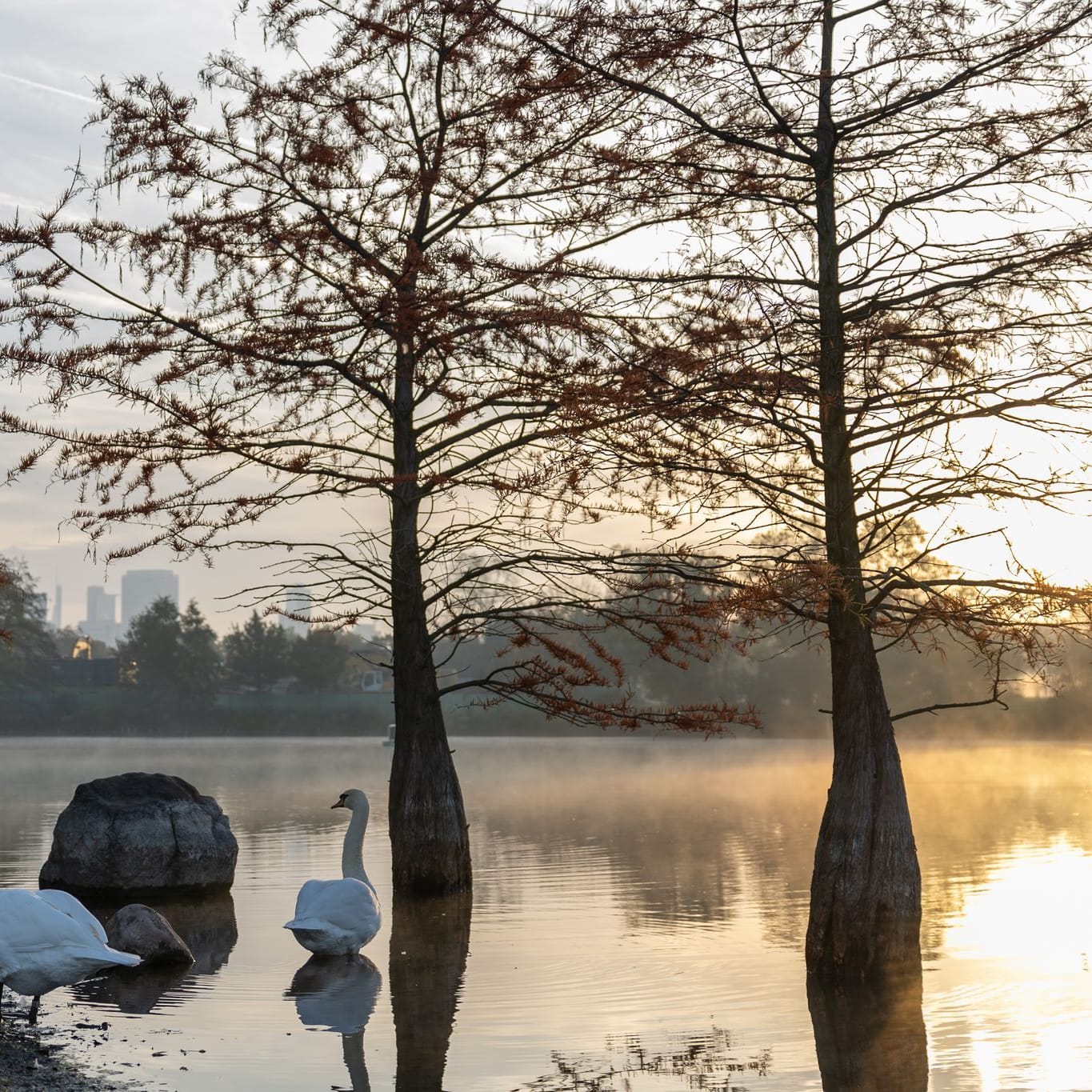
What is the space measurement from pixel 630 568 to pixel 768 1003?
4921mm

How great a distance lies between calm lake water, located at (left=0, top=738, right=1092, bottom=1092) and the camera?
31.7 feet

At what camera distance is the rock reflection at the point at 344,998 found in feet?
32.8

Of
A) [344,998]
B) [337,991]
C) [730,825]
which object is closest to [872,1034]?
[344,998]

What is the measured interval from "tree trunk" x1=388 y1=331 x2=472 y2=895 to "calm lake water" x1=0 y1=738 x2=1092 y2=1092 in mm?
543

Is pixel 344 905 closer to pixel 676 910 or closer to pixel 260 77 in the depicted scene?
pixel 676 910

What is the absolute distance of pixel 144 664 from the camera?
83.9 m

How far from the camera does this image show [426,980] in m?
12.8

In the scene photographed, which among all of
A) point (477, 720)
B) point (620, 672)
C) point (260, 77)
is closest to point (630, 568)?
point (620, 672)

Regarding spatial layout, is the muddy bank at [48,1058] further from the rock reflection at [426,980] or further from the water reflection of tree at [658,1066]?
the water reflection of tree at [658,1066]

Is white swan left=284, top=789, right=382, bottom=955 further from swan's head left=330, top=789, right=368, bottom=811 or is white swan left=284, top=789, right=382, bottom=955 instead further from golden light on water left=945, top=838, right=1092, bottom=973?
golden light on water left=945, top=838, right=1092, bottom=973

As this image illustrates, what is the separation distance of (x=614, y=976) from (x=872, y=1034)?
10.0 feet

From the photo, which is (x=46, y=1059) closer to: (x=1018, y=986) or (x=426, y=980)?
(x=426, y=980)

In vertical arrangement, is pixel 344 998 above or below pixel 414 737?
below

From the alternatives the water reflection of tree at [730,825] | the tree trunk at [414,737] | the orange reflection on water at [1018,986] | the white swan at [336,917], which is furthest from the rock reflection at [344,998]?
the orange reflection on water at [1018,986]
